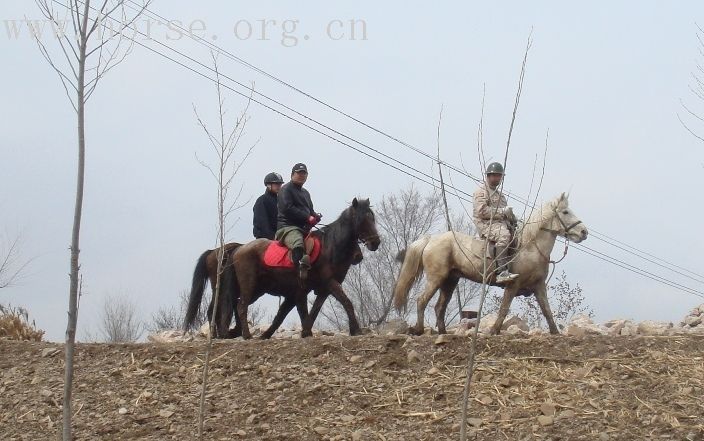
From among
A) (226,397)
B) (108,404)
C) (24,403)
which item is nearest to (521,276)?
(226,397)

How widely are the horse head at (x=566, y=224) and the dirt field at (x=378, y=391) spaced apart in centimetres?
200

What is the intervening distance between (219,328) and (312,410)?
4414mm

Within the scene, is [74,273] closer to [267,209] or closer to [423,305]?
[423,305]

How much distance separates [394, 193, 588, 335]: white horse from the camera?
12602mm

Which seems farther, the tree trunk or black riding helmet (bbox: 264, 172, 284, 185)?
black riding helmet (bbox: 264, 172, 284, 185)

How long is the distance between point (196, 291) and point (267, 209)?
4.90 feet

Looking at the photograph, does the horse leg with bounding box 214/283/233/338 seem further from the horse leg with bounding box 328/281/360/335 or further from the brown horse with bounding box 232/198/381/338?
the horse leg with bounding box 328/281/360/335

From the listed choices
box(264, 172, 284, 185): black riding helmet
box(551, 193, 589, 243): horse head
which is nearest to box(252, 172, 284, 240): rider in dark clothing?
box(264, 172, 284, 185): black riding helmet

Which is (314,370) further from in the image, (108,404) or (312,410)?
(108,404)

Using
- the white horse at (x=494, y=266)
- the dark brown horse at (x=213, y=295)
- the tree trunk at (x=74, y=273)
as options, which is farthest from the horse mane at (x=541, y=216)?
the tree trunk at (x=74, y=273)

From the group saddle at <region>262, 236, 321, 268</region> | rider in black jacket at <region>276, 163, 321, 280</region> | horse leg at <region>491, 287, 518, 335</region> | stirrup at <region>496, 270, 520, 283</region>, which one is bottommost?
horse leg at <region>491, 287, 518, 335</region>

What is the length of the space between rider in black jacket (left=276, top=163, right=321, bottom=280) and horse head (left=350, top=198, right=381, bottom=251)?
2.05 ft

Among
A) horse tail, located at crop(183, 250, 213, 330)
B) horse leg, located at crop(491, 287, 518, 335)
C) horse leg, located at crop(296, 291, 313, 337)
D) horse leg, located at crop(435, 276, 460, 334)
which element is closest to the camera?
horse leg, located at crop(491, 287, 518, 335)

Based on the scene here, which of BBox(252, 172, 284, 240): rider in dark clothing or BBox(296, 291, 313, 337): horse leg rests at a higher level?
BBox(252, 172, 284, 240): rider in dark clothing
